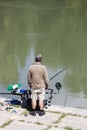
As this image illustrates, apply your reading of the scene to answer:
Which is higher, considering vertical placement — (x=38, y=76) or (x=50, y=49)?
(x=50, y=49)

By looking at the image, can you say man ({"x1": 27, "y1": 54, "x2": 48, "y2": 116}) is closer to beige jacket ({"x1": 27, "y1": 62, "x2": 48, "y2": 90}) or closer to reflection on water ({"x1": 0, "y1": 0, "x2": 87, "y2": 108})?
beige jacket ({"x1": 27, "y1": 62, "x2": 48, "y2": 90})

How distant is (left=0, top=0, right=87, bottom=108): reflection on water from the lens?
15429 millimetres

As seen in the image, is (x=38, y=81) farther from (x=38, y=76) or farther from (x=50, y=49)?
(x=50, y=49)

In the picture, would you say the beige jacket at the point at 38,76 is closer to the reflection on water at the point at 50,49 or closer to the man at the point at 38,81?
the man at the point at 38,81

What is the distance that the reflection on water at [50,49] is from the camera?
50.6 feet

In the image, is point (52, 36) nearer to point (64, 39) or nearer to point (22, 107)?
point (64, 39)

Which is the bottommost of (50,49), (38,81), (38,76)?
(38,81)

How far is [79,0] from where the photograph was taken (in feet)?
202

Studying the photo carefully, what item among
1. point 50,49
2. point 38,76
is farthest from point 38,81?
point 50,49

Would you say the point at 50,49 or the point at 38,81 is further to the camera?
the point at 50,49

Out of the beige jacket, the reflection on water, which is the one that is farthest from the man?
the reflection on water

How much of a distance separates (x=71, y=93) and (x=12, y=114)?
4.85m

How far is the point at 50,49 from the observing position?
907 inches

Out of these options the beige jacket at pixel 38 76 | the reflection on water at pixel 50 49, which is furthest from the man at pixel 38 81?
the reflection on water at pixel 50 49
